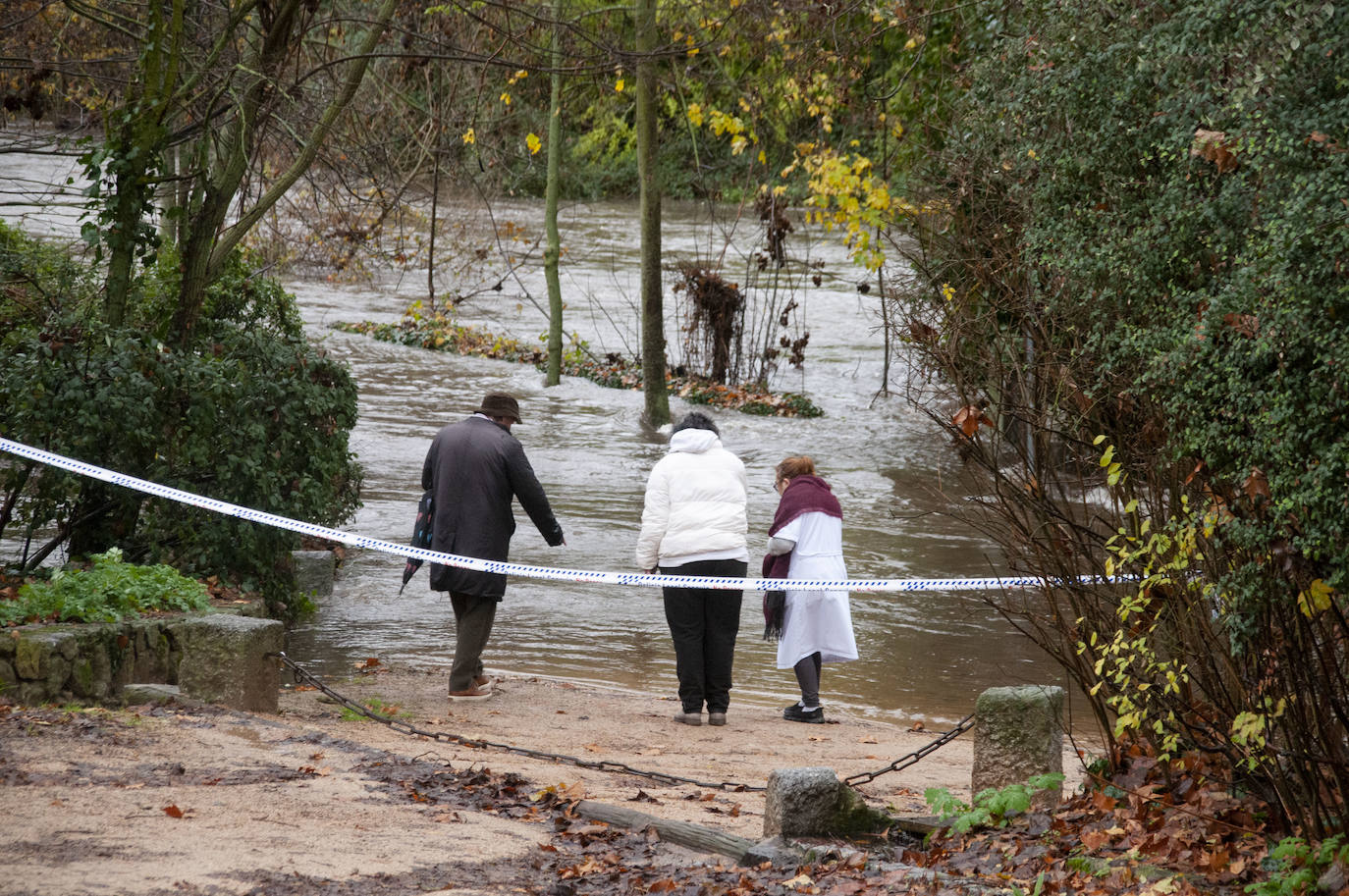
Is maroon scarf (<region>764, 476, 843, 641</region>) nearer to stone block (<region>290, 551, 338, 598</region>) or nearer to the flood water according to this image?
the flood water

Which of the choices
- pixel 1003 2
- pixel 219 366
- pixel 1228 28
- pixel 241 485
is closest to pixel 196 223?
pixel 219 366

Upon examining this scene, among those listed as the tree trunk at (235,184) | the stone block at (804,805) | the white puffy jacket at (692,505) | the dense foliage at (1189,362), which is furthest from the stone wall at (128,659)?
the dense foliage at (1189,362)

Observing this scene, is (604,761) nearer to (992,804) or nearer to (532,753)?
(532,753)

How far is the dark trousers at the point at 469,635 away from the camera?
819 cm

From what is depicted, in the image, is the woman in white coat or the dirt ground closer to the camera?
the dirt ground

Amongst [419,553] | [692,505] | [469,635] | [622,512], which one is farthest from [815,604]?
[622,512]

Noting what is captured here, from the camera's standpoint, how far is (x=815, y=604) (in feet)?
26.9

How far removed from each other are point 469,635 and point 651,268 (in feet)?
37.9

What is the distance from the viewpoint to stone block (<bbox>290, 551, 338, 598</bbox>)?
10.4 meters

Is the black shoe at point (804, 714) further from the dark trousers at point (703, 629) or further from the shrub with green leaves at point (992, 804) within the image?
the shrub with green leaves at point (992, 804)

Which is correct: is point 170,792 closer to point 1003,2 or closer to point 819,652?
point 819,652

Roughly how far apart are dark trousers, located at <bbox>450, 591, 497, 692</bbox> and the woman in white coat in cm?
170

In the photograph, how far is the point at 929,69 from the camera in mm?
16844

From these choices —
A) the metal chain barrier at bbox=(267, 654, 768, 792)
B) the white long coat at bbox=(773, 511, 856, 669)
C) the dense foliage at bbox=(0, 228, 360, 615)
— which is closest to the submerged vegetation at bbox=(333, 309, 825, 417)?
the dense foliage at bbox=(0, 228, 360, 615)
